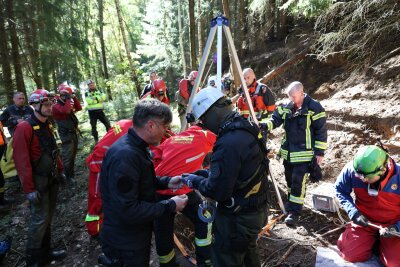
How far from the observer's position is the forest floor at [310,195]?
163 inches

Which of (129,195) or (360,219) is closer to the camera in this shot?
(129,195)

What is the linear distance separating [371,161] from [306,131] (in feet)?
4.83

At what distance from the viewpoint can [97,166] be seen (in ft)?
11.8

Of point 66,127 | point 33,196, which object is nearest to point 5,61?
point 66,127

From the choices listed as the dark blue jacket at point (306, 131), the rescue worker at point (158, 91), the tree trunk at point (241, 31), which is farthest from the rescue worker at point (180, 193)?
the tree trunk at point (241, 31)

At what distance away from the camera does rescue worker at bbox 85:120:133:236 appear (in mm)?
3596

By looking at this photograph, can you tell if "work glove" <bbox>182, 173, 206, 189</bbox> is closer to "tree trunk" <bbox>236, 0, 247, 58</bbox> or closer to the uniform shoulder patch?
the uniform shoulder patch

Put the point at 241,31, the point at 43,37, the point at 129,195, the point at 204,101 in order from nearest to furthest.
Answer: the point at 129,195 → the point at 204,101 → the point at 43,37 → the point at 241,31

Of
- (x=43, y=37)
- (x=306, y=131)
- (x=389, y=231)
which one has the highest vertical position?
(x=43, y=37)

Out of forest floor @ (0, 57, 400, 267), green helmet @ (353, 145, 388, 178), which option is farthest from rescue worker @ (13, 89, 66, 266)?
green helmet @ (353, 145, 388, 178)

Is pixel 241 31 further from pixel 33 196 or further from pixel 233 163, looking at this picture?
pixel 233 163

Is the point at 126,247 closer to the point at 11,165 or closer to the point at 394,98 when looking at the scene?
the point at 11,165

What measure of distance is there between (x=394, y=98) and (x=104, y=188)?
5915 millimetres

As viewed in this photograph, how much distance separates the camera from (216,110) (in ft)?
8.27
